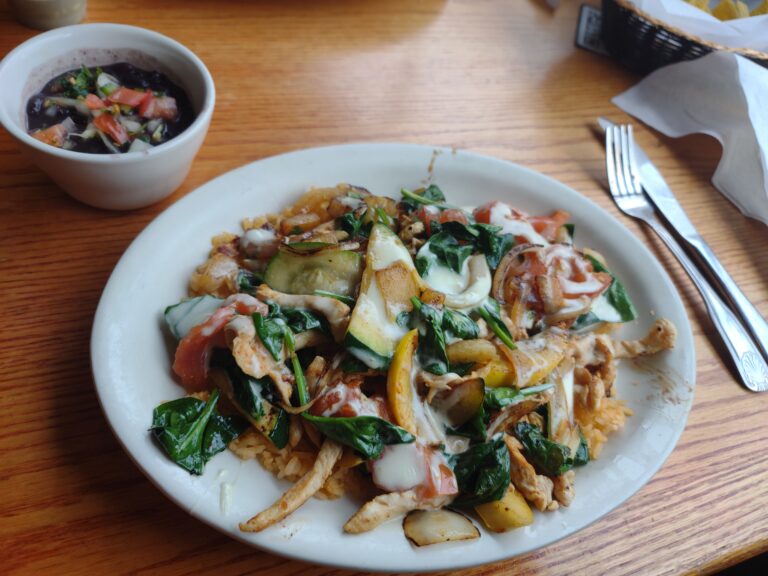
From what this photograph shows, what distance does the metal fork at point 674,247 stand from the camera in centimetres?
176

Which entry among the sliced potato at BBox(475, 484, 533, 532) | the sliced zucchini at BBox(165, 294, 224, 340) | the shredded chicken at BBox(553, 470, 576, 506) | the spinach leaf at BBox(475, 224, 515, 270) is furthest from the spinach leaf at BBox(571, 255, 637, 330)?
the sliced zucchini at BBox(165, 294, 224, 340)

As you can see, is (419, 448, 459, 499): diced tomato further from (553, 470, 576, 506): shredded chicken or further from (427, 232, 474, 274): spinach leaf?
(427, 232, 474, 274): spinach leaf

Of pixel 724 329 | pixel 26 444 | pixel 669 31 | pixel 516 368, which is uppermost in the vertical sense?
pixel 669 31

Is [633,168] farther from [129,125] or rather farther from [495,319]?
[129,125]

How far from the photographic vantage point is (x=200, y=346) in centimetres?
130

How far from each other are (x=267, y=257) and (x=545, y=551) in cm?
91

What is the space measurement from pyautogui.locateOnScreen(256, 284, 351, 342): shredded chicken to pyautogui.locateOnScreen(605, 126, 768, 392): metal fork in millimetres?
1130

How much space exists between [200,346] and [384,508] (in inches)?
19.4

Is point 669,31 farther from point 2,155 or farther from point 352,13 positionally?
point 2,155

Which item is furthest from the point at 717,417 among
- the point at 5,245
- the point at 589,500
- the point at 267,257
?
the point at 5,245

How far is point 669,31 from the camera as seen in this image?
2.41m

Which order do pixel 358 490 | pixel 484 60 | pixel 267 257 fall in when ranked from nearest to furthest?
pixel 358 490 → pixel 267 257 → pixel 484 60

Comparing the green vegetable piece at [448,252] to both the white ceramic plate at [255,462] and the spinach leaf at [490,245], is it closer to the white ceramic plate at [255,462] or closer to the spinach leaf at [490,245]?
the spinach leaf at [490,245]

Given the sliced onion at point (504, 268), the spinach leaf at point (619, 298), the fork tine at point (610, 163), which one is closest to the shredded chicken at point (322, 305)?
the sliced onion at point (504, 268)
